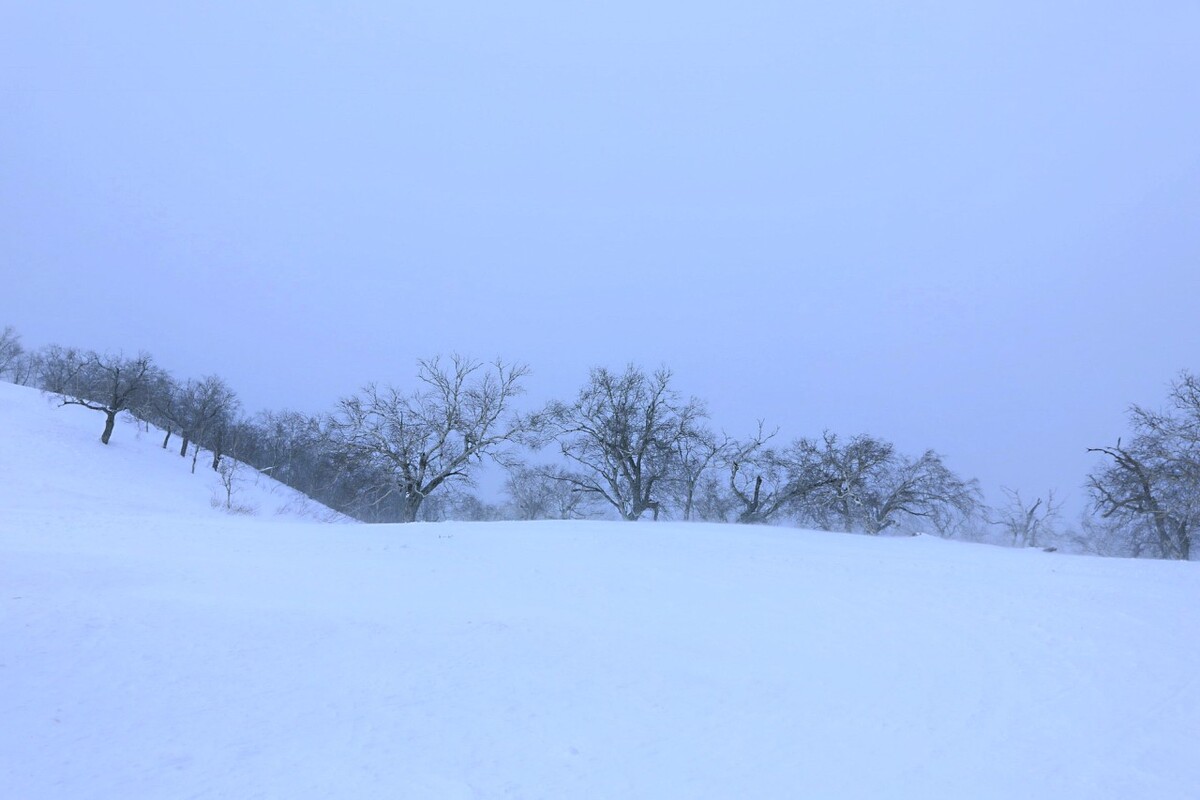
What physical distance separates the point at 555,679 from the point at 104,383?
73594mm

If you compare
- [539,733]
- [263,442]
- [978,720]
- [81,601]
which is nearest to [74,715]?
[81,601]

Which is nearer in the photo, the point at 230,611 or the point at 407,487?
the point at 230,611

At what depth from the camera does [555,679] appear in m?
7.70

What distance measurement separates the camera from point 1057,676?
28.8 feet

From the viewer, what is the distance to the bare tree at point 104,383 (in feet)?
165

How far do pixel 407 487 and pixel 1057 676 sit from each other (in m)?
28.2

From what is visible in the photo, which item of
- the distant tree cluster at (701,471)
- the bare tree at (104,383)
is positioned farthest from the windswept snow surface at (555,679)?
the bare tree at (104,383)

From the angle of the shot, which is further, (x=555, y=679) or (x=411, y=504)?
(x=411, y=504)

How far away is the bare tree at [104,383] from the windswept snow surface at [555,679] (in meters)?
44.4

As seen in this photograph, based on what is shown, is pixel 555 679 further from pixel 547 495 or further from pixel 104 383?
pixel 104 383

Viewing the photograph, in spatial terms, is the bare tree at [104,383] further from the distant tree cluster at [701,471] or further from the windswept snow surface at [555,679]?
the windswept snow surface at [555,679]

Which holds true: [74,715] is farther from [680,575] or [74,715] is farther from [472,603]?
[680,575]

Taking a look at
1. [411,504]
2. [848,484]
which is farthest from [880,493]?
[411,504]

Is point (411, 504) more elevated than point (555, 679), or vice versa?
point (555, 679)
